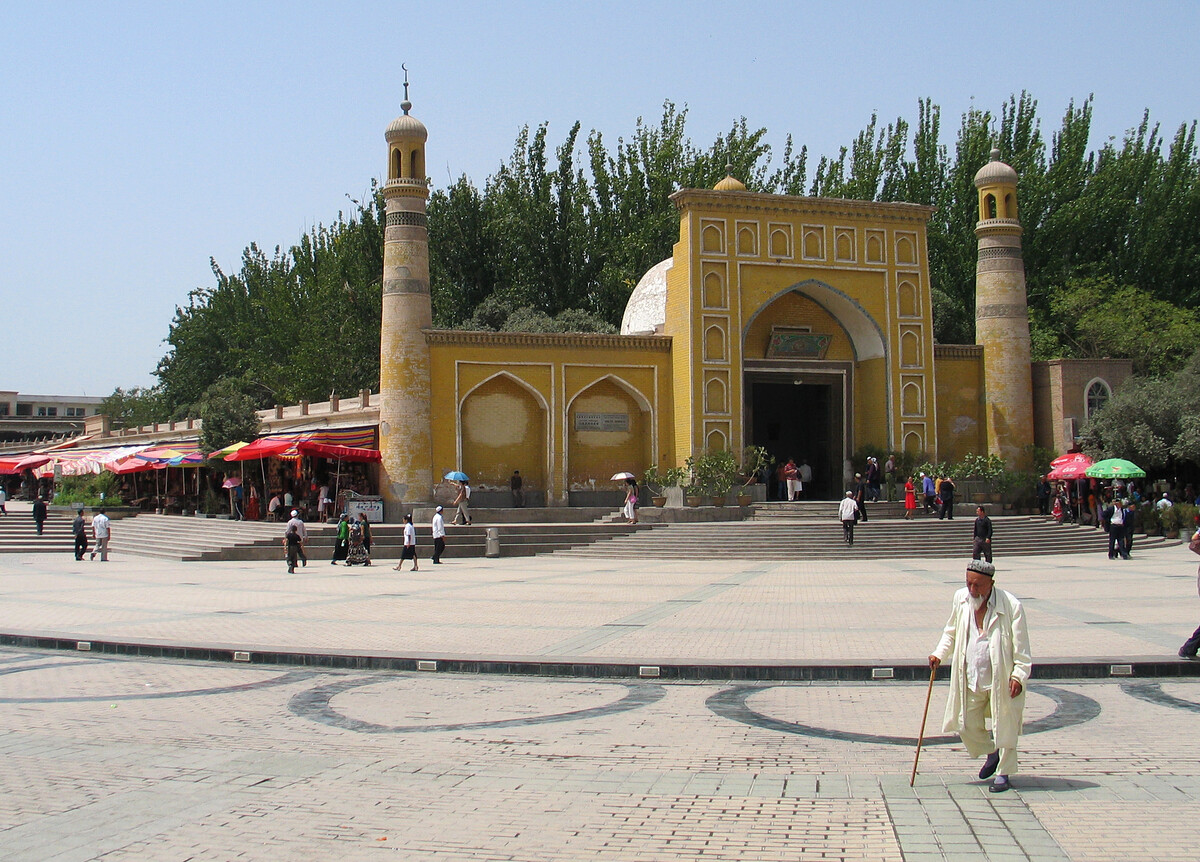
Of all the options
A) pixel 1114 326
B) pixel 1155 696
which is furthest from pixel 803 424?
pixel 1155 696

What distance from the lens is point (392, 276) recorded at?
2711 cm

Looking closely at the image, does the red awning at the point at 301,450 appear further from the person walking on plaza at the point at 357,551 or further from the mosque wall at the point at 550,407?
the person walking on plaza at the point at 357,551

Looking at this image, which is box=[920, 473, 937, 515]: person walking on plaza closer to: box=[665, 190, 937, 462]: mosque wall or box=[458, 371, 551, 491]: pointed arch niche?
box=[665, 190, 937, 462]: mosque wall

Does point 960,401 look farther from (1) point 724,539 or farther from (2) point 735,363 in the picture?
(1) point 724,539

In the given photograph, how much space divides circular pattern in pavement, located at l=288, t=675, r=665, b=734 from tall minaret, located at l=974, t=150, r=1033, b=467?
23.8m

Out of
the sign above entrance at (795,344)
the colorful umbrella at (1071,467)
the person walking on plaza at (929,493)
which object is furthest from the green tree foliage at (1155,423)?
the sign above entrance at (795,344)

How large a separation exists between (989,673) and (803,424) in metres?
28.1

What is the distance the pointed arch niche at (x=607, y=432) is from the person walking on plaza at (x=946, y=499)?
7.58 meters

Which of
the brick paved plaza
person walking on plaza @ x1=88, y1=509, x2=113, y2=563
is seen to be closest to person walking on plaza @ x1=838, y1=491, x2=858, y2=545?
the brick paved plaza

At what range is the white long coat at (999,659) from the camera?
17.6 feet

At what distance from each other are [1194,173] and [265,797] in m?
43.1

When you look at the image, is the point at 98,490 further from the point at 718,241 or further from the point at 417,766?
the point at 417,766

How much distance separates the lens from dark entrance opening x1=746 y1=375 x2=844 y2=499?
100 ft

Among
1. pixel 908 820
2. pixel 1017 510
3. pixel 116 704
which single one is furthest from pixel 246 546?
pixel 908 820
